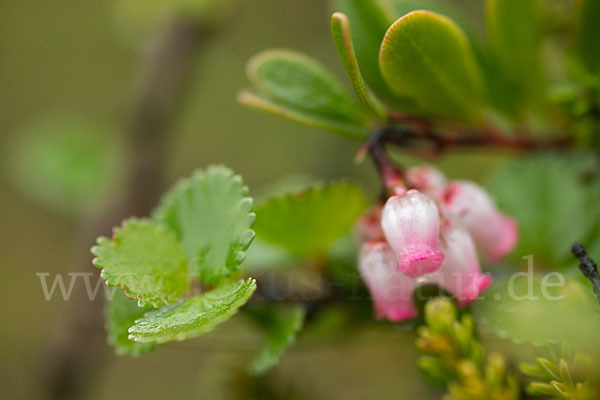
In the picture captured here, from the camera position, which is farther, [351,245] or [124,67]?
[124,67]

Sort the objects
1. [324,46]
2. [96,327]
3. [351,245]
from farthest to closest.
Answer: [324,46]
[96,327]
[351,245]

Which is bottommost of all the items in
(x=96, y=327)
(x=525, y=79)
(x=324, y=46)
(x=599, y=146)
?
(x=96, y=327)

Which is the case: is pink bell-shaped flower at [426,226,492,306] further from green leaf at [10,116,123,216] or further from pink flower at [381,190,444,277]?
green leaf at [10,116,123,216]

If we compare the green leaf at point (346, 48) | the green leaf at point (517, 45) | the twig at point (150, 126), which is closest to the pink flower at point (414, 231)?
the green leaf at point (346, 48)

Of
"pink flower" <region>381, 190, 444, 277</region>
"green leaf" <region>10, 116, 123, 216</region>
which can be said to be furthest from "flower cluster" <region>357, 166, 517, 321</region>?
"green leaf" <region>10, 116, 123, 216</region>

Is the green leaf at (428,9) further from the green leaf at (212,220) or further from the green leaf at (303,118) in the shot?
the green leaf at (212,220)

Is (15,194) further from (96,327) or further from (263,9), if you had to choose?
(96,327)

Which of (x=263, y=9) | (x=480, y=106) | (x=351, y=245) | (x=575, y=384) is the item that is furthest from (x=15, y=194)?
(x=575, y=384)

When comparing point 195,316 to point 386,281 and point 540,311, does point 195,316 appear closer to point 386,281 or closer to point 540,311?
point 386,281
